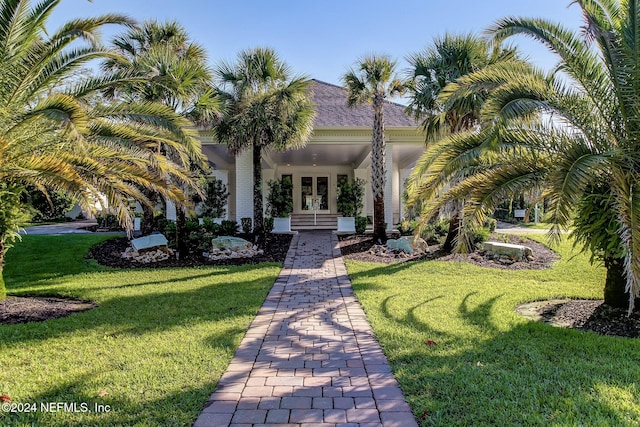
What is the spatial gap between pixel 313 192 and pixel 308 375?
19525mm

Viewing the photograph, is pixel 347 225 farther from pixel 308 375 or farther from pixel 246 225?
pixel 308 375

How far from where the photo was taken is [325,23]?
38.4ft

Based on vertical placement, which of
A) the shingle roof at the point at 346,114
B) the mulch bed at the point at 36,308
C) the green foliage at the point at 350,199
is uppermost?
the shingle roof at the point at 346,114

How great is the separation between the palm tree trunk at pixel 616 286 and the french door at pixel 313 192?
17593 mm

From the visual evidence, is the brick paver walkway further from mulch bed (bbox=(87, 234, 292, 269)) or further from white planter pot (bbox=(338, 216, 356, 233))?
white planter pot (bbox=(338, 216, 356, 233))

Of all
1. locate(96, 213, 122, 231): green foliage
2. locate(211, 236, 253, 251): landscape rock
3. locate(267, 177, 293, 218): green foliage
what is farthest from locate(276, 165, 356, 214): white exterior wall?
locate(211, 236, 253, 251): landscape rock

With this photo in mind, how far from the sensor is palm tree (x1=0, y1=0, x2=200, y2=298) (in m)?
5.34

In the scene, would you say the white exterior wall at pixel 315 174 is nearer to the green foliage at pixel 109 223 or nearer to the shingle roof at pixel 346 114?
the shingle roof at pixel 346 114

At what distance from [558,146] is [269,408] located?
17.4ft

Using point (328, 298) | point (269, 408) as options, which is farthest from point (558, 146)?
point (269, 408)

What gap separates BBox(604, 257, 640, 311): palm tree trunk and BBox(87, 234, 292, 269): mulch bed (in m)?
8.05

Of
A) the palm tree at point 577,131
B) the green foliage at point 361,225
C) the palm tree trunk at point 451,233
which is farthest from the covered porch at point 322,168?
the palm tree at point 577,131

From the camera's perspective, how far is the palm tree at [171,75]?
1002 centimetres

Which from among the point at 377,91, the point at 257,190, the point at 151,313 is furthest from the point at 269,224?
the point at 151,313
